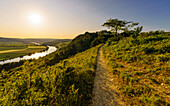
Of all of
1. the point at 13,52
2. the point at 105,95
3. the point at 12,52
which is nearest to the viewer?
the point at 105,95

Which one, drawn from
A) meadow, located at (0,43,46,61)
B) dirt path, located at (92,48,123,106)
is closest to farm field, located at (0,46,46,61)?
meadow, located at (0,43,46,61)

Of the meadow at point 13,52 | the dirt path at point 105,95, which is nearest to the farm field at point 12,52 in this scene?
the meadow at point 13,52

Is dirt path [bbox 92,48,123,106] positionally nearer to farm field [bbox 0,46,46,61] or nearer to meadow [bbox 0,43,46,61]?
farm field [bbox 0,46,46,61]

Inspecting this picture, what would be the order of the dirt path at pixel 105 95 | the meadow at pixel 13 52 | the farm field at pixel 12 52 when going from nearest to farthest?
the dirt path at pixel 105 95
the farm field at pixel 12 52
the meadow at pixel 13 52

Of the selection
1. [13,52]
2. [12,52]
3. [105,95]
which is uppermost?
[105,95]

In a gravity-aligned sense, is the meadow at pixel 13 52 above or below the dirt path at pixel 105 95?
below

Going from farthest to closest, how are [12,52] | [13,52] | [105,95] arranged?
[13,52] < [12,52] < [105,95]

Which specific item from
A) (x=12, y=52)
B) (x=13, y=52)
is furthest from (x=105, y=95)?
(x=13, y=52)

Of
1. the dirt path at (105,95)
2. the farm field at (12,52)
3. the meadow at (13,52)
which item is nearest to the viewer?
the dirt path at (105,95)

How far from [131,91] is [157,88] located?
2274 mm

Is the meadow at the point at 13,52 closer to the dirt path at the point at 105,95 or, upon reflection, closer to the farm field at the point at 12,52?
the farm field at the point at 12,52

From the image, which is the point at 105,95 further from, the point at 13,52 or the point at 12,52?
the point at 13,52

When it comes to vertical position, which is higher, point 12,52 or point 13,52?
point 12,52

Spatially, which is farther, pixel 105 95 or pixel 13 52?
pixel 13 52
